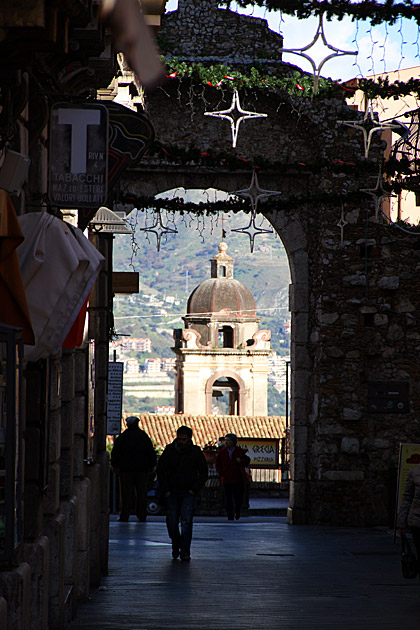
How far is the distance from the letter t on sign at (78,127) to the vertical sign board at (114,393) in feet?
36.8

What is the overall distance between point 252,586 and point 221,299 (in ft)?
227

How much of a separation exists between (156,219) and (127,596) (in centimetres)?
982

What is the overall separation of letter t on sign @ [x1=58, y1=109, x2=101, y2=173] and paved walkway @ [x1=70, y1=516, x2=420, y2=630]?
3354mm

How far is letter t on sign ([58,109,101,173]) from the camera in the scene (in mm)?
7355

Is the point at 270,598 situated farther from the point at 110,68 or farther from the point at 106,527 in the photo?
the point at 110,68

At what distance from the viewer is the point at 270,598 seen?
30.9 feet

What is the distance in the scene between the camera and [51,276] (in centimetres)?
576

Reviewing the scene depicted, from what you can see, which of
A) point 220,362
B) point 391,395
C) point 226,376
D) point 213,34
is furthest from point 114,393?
point 226,376

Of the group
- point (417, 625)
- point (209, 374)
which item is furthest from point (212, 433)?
point (417, 625)

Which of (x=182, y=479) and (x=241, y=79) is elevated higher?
(x=241, y=79)

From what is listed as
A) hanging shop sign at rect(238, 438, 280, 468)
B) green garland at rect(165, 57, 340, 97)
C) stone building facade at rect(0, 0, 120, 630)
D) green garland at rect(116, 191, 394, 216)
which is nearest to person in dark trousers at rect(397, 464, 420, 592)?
stone building facade at rect(0, 0, 120, 630)

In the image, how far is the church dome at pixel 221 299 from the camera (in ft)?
260

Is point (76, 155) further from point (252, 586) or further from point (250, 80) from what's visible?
Result: point (250, 80)

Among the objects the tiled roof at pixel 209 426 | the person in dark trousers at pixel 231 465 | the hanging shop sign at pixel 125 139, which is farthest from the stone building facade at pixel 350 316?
the tiled roof at pixel 209 426
